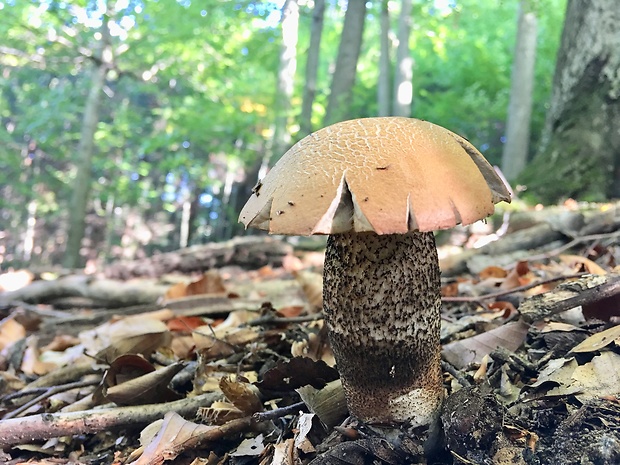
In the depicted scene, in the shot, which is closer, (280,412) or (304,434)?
(304,434)

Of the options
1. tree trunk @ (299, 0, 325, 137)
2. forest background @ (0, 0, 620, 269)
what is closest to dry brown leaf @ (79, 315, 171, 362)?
forest background @ (0, 0, 620, 269)

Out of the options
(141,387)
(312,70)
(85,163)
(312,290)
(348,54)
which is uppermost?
(312,70)

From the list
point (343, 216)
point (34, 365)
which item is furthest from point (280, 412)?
point (34, 365)

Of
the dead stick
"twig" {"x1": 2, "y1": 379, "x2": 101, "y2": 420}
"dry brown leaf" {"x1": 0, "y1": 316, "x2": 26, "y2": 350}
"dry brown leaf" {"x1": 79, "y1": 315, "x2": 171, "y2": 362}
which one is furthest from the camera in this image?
"dry brown leaf" {"x1": 0, "y1": 316, "x2": 26, "y2": 350}

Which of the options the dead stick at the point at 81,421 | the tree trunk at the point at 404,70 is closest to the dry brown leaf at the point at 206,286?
the dead stick at the point at 81,421

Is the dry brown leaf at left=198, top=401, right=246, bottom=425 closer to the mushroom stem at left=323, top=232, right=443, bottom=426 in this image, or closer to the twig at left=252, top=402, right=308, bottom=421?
the twig at left=252, top=402, right=308, bottom=421

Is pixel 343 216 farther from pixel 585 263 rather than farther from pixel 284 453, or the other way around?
pixel 585 263

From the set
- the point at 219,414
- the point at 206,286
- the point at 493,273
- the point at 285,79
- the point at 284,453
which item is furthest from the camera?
the point at 285,79
